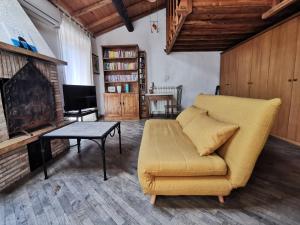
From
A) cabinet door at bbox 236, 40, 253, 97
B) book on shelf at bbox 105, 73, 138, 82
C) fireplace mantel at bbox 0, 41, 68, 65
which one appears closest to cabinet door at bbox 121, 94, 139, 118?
book on shelf at bbox 105, 73, 138, 82

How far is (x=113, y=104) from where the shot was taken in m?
4.72

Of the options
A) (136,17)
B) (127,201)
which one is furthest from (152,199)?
(136,17)

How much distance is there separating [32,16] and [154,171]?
3.26 metres

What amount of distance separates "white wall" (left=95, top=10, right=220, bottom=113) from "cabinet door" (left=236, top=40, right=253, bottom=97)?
1222mm

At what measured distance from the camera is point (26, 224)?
1.13m

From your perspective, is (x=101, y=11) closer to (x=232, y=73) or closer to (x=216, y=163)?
(x=232, y=73)

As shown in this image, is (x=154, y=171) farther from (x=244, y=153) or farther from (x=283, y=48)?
(x=283, y=48)

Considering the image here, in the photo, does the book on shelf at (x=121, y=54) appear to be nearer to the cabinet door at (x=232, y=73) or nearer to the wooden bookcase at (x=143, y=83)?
the wooden bookcase at (x=143, y=83)

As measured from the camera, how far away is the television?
292 cm

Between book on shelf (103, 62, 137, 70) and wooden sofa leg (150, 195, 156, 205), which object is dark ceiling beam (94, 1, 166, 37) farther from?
wooden sofa leg (150, 195, 156, 205)

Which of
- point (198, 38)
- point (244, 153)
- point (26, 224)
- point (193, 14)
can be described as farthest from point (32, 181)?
point (198, 38)

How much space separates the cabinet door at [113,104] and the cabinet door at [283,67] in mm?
3663

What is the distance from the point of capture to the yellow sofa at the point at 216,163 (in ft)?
3.61

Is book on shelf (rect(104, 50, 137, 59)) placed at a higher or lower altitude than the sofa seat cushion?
higher
